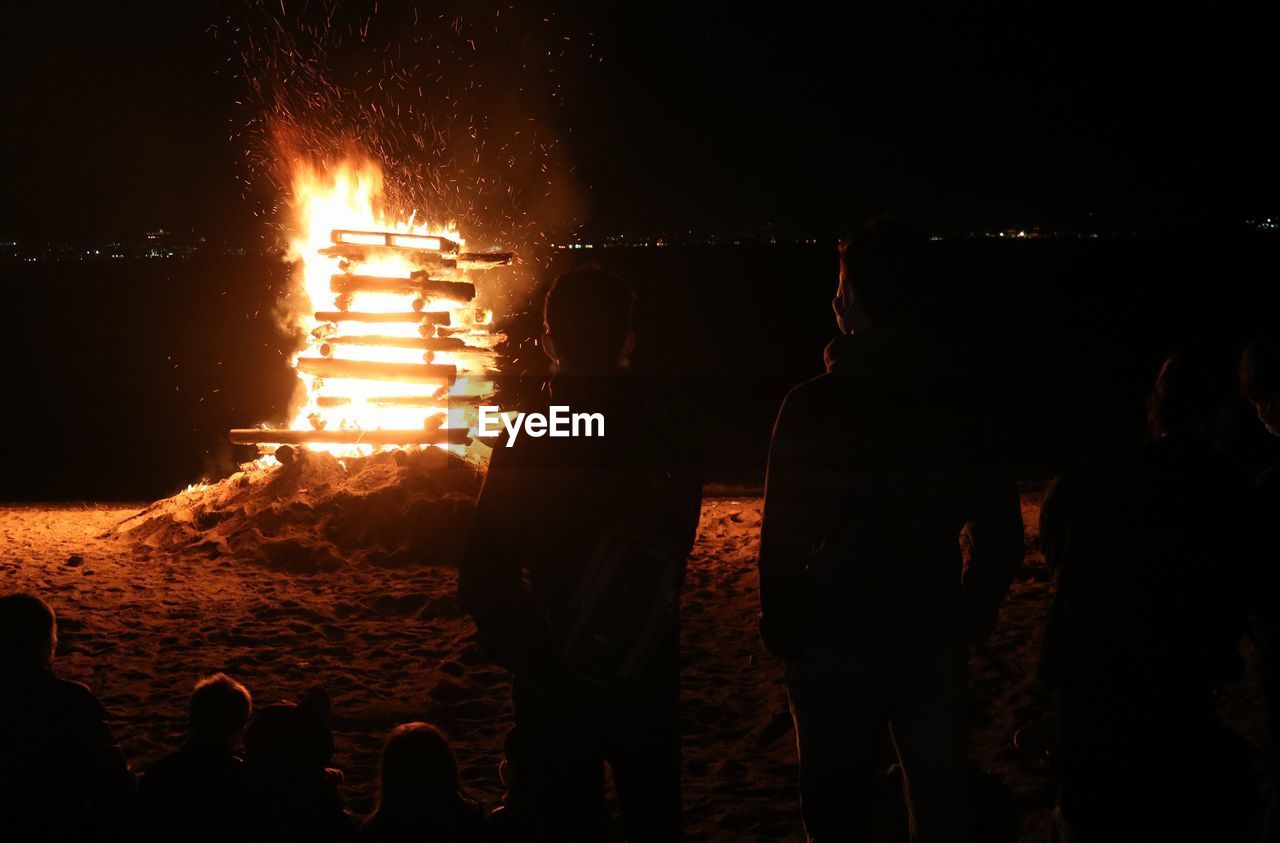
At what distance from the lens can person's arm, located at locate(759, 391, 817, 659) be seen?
87.4 inches

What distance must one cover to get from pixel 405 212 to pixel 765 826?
9.04 metres

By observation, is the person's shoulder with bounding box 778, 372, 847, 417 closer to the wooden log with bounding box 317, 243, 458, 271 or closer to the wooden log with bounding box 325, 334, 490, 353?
the wooden log with bounding box 325, 334, 490, 353

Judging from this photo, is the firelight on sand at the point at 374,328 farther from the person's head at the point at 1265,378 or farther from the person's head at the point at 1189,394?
the person's head at the point at 1189,394

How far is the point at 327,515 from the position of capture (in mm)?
9492

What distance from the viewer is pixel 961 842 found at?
226cm

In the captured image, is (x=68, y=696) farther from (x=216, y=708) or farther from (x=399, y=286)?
(x=399, y=286)

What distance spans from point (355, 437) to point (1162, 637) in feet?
29.5

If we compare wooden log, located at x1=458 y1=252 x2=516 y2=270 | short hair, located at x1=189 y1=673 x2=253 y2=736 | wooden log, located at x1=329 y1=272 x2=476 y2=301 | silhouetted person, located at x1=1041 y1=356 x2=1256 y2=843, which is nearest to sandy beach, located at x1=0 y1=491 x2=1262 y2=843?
silhouetted person, located at x1=1041 y1=356 x2=1256 y2=843

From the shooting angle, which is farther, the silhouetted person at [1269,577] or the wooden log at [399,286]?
the wooden log at [399,286]

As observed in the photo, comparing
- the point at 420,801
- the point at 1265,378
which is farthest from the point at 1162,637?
the point at 420,801

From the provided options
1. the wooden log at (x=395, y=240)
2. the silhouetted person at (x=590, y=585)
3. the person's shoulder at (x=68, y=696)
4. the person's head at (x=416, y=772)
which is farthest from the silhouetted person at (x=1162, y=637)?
the wooden log at (x=395, y=240)

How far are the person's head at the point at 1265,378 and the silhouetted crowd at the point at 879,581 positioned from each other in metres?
0.74

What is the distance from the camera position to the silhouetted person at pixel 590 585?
218 centimetres

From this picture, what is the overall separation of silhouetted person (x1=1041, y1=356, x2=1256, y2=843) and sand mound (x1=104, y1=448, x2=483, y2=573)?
6.87 metres
